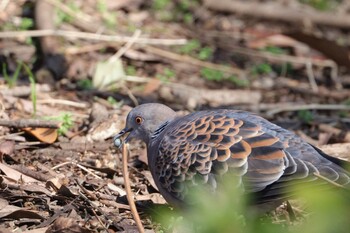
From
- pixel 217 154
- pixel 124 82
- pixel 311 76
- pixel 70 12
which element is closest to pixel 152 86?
pixel 124 82

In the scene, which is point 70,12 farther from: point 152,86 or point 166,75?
point 152,86

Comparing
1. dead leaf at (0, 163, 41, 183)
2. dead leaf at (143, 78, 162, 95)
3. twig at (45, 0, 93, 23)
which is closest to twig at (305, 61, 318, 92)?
dead leaf at (143, 78, 162, 95)

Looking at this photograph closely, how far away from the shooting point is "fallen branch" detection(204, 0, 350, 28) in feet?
31.3

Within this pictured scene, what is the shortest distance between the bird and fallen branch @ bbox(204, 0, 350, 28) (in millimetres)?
5186

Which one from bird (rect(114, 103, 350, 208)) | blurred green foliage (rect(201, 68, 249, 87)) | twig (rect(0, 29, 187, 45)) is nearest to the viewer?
bird (rect(114, 103, 350, 208))

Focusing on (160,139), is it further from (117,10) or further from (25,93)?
(117,10)

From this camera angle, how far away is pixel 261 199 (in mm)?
4031

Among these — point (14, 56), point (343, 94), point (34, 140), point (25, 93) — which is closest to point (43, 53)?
point (14, 56)

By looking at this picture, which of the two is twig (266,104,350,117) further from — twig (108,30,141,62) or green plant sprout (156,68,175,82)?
twig (108,30,141,62)

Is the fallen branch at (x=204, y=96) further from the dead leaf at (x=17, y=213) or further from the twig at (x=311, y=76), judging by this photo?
the dead leaf at (x=17, y=213)

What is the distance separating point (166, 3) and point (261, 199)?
5819 millimetres

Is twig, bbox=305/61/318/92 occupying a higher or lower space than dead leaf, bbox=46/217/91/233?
lower

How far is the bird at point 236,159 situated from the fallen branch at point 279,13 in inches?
204

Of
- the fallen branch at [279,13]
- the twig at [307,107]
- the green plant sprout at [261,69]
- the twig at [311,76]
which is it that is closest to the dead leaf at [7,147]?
the twig at [307,107]
